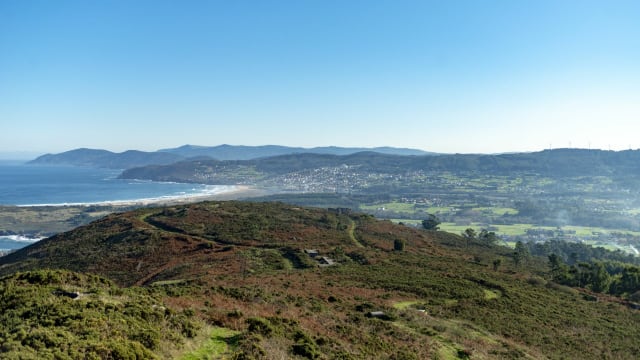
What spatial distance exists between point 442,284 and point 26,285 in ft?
119

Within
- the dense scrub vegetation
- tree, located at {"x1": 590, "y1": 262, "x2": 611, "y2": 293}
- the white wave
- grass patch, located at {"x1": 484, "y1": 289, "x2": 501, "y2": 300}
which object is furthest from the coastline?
tree, located at {"x1": 590, "y1": 262, "x2": 611, "y2": 293}

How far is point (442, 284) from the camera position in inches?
1663

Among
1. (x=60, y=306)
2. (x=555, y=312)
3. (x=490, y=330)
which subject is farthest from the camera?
(x=555, y=312)

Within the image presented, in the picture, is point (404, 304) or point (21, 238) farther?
point (21, 238)

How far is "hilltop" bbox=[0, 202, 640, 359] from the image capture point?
20.9m

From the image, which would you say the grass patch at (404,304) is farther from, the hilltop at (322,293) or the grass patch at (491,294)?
the grass patch at (491,294)

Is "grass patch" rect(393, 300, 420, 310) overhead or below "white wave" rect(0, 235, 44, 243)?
overhead

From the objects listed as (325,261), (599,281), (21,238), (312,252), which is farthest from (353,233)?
(21,238)

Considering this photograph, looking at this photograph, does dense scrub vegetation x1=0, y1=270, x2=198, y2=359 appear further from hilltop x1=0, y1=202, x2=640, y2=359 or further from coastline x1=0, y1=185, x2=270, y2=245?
coastline x1=0, y1=185, x2=270, y2=245

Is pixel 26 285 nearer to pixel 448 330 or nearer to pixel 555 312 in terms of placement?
pixel 448 330

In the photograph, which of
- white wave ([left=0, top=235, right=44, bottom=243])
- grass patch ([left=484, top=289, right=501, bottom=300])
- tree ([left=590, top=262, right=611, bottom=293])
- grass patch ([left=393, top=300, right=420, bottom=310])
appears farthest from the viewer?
white wave ([left=0, top=235, right=44, bottom=243])

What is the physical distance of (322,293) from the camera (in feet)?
115

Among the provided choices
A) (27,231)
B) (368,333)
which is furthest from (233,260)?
(27,231)

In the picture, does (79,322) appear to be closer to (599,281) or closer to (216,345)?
(216,345)
